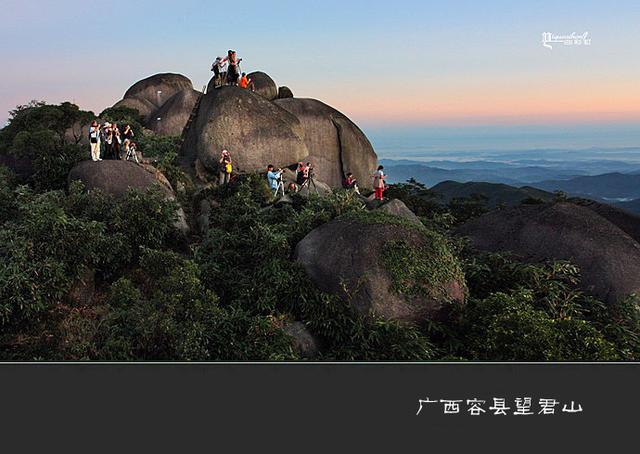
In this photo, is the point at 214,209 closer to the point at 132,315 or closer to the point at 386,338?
the point at 132,315

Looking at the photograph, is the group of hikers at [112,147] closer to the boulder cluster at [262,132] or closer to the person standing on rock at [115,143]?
the person standing on rock at [115,143]

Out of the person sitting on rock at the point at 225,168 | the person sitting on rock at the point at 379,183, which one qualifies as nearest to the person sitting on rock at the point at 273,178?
the person sitting on rock at the point at 225,168

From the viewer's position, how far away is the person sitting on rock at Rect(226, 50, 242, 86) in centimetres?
1762

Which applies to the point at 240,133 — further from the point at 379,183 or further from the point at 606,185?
the point at 606,185

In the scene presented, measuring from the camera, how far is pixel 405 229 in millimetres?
8586

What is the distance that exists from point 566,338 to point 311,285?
4075 millimetres

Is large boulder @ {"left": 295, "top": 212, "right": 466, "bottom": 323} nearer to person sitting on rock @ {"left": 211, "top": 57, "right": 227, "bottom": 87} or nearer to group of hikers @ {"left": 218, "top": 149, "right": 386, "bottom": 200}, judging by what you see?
group of hikers @ {"left": 218, "top": 149, "right": 386, "bottom": 200}

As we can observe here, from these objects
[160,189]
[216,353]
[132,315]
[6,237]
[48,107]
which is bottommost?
[216,353]

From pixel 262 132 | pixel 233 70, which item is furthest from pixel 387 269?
pixel 233 70

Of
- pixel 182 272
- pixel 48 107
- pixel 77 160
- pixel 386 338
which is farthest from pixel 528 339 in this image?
pixel 48 107

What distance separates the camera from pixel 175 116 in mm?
21969

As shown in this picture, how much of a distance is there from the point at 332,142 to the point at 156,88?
1286 centimetres

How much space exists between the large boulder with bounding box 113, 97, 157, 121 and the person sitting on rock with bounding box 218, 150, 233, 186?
11.2 meters

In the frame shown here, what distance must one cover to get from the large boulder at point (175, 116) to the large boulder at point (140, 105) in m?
2.71
